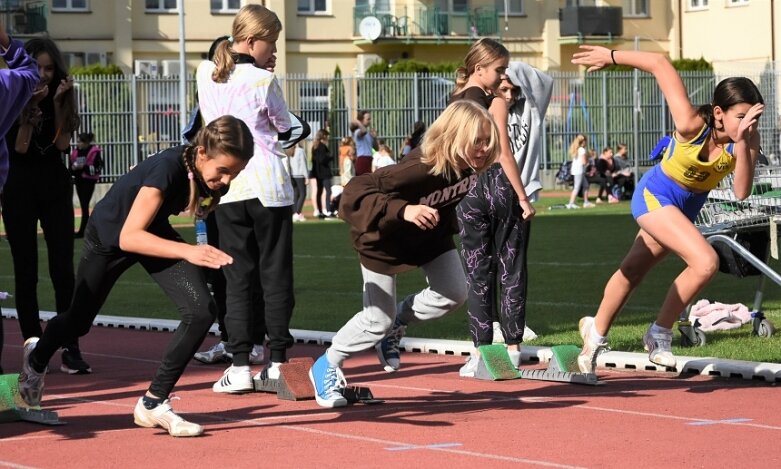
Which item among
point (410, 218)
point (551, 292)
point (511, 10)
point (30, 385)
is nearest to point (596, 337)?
point (410, 218)

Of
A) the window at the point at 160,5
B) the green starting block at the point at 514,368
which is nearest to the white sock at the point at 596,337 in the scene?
the green starting block at the point at 514,368

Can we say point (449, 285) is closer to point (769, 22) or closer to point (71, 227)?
point (71, 227)

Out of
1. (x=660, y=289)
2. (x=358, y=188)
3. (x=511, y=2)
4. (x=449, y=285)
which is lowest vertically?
(x=660, y=289)

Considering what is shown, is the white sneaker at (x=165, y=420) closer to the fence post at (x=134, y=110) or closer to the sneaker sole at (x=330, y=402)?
the sneaker sole at (x=330, y=402)

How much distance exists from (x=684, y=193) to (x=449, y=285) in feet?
5.49

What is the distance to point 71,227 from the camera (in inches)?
389

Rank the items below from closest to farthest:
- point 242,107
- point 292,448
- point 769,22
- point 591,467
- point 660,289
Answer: point 591,467 < point 292,448 < point 242,107 < point 660,289 < point 769,22

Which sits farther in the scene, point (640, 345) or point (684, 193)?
point (640, 345)

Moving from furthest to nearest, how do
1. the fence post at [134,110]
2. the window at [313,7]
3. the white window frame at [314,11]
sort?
the window at [313,7] < the white window frame at [314,11] < the fence post at [134,110]

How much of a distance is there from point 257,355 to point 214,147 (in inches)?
126

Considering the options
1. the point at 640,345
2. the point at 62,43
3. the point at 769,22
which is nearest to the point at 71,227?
the point at 640,345

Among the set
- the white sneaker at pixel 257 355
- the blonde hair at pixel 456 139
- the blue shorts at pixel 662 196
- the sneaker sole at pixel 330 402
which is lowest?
the white sneaker at pixel 257 355

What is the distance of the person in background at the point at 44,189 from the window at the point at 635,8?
5694cm

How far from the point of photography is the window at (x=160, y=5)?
180 feet
